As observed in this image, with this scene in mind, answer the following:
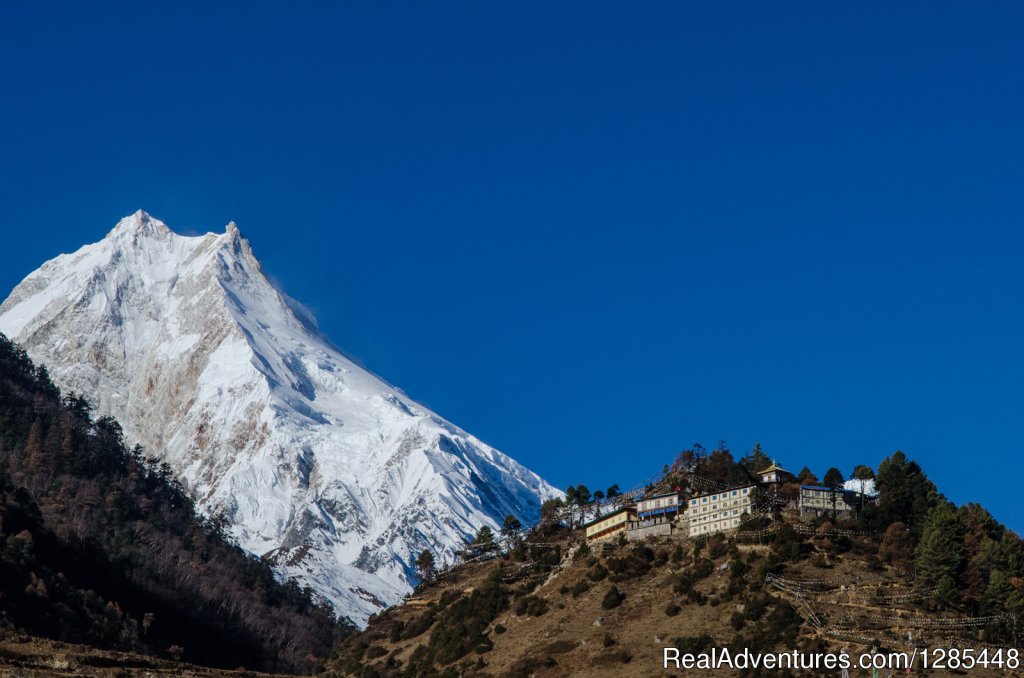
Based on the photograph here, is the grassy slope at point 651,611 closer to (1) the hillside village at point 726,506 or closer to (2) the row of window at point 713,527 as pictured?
(2) the row of window at point 713,527

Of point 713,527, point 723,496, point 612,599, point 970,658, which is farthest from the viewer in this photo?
point 723,496

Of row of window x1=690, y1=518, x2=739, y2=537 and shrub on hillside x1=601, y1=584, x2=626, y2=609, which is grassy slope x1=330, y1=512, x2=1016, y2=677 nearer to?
shrub on hillside x1=601, y1=584, x2=626, y2=609

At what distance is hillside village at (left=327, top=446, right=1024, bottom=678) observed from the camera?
94312 mm

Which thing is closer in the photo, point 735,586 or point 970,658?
point 970,658

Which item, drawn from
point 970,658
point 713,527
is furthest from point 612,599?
point 970,658

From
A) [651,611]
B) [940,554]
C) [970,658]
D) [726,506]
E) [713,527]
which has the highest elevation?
[726,506]

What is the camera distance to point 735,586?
101 metres

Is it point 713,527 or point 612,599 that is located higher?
point 713,527

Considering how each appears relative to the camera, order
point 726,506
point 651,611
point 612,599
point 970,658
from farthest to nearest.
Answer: point 726,506
point 612,599
point 651,611
point 970,658

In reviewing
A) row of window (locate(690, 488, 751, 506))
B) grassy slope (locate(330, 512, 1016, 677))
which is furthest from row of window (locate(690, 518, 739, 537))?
row of window (locate(690, 488, 751, 506))

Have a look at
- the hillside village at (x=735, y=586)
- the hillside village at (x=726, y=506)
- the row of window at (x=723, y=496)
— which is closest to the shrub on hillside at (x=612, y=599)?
the hillside village at (x=735, y=586)

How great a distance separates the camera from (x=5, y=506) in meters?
158

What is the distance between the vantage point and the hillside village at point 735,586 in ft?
309

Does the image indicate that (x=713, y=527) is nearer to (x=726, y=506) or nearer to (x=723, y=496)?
(x=726, y=506)
